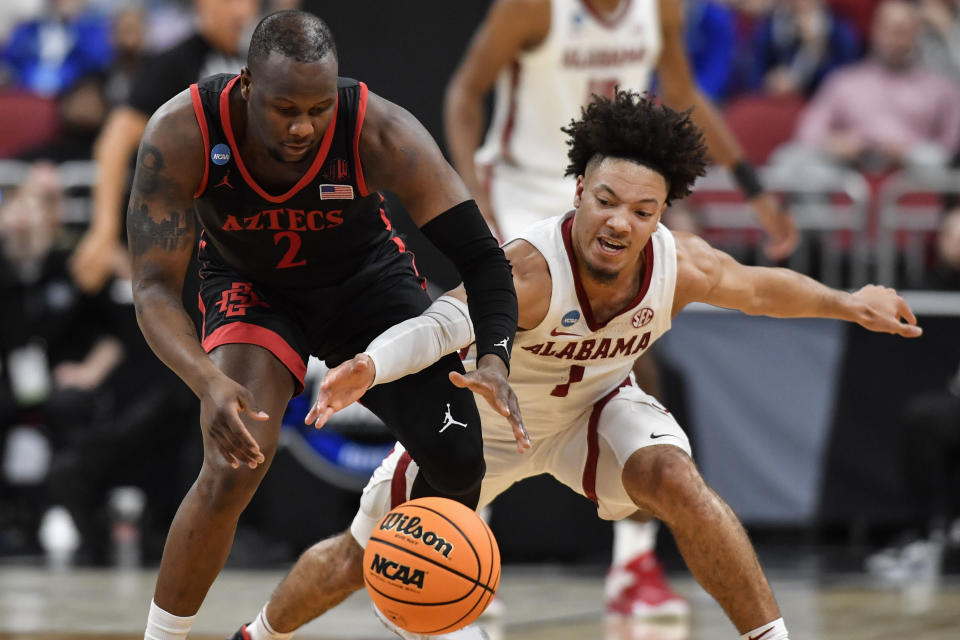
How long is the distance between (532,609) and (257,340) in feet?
9.42

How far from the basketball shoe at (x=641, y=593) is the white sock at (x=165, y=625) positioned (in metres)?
2.87

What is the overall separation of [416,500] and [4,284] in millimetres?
5750

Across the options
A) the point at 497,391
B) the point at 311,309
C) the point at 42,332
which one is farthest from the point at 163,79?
the point at 497,391

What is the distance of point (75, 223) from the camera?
33.0ft

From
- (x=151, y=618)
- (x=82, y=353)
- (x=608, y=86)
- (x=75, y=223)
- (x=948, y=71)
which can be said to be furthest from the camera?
(x=948, y=71)

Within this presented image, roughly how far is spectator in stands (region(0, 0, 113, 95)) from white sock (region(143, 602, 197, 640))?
29.9ft

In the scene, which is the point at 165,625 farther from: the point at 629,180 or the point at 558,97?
the point at 558,97

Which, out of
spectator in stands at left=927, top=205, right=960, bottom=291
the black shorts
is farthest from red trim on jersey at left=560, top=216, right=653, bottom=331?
spectator in stands at left=927, top=205, right=960, bottom=291

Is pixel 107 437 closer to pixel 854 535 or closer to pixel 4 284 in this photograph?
pixel 4 284

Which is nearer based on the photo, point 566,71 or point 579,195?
point 579,195

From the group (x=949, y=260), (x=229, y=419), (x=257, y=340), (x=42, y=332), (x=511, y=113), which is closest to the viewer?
(x=229, y=419)

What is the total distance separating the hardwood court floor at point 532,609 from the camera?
6129 mm

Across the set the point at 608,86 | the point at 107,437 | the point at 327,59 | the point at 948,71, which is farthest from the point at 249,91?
the point at 948,71

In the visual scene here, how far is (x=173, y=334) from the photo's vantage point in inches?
156
